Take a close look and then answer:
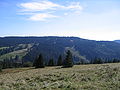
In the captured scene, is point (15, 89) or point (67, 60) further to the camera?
point (67, 60)

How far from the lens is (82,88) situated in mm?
15641

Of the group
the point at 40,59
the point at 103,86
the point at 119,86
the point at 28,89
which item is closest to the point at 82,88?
the point at 103,86

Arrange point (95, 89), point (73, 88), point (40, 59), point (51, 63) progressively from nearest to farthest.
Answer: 1. point (95, 89)
2. point (73, 88)
3. point (40, 59)
4. point (51, 63)

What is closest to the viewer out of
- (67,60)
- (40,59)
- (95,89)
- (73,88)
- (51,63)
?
(95,89)

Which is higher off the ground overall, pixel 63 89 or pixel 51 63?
pixel 63 89

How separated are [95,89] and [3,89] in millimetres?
7770

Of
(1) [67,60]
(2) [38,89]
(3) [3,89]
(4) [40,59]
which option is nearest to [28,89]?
(2) [38,89]

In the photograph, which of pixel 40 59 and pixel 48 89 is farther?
pixel 40 59

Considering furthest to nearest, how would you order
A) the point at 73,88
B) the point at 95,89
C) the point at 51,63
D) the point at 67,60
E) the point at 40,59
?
the point at 51,63 → the point at 40,59 → the point at 67,60 → the point at 73,88 → the point at 95,89

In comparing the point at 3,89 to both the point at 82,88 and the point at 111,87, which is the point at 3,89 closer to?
the point at 82,88

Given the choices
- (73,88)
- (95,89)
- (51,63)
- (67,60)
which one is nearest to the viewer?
(95,89)

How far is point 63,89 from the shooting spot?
16016 millimetres

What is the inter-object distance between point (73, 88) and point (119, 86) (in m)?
3.63

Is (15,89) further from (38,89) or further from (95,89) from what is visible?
(95,89)
